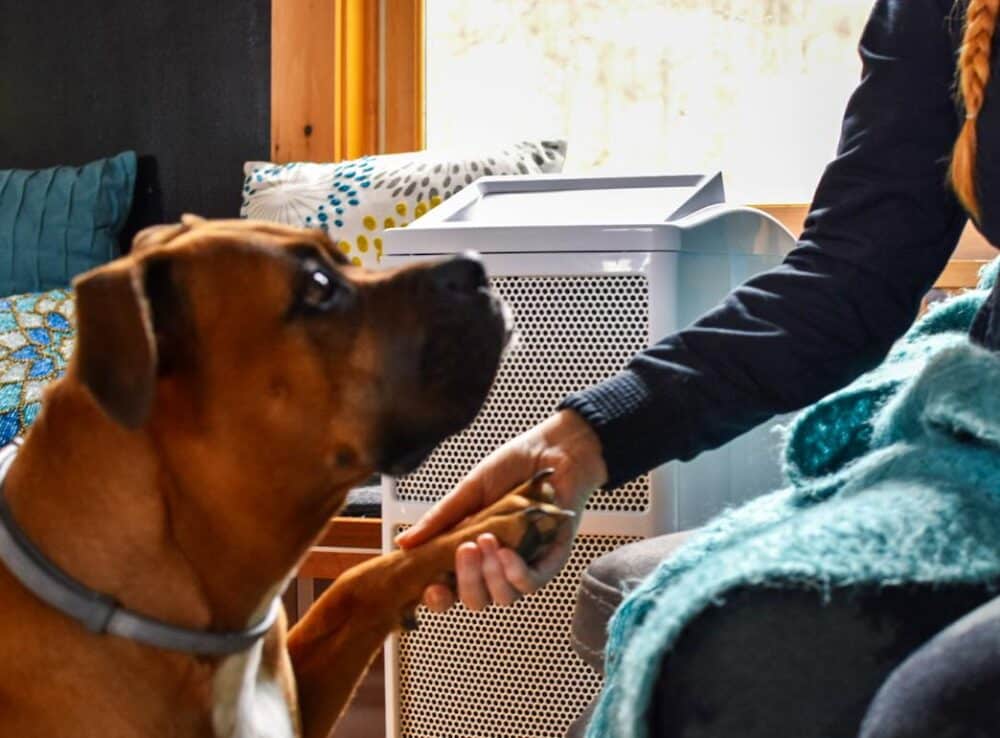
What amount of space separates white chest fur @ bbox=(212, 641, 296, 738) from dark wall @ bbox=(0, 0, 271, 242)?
1.87m

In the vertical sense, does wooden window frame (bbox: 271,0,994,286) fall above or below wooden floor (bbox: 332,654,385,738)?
above

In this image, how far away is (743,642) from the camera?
71 cm

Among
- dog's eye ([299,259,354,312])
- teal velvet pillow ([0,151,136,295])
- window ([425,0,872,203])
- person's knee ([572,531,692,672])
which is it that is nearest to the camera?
dog's eye ([299,259,354,312])

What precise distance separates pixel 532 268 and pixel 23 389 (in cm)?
112

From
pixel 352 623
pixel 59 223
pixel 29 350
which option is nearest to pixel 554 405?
pixel 352 623

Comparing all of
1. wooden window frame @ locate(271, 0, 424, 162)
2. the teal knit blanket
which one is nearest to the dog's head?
the teal knit blanket

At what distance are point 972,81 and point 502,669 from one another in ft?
3.31

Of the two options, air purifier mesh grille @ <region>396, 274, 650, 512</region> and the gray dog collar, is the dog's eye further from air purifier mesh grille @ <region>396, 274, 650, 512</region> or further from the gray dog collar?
air purifier mesh grille @ <region>396, 274, 650, 512</region>

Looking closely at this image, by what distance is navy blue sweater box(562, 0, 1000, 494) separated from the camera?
1.13 m

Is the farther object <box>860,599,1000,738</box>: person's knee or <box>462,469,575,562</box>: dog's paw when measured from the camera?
<box>462,469,575,562</box>: dog's paw

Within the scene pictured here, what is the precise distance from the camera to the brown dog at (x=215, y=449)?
104cm

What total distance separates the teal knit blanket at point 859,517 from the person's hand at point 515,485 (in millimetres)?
160

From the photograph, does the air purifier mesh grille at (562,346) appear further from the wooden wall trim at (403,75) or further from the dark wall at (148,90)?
the dark wall at (148,90)

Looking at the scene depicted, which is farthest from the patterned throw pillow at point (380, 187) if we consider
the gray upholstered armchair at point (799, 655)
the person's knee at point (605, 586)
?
the gray upholstered armchair at point (799, 655)
